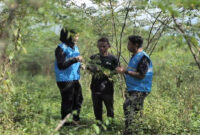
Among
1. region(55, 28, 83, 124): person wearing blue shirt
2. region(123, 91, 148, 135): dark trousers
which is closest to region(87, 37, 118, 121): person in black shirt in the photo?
region(55, 28, 83, 124): person wearing blue shirt

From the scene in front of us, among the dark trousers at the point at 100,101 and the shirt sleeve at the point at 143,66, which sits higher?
the shirt sleeve at the point at 143,66

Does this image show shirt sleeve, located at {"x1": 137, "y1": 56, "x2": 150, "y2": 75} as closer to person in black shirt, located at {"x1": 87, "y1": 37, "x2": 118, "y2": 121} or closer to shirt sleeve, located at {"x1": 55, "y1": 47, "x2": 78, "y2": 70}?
person in black shirt, located at {"x1": 87, "y1": 37, "x2": 118, "y2": 121}

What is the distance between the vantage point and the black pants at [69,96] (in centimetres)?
592

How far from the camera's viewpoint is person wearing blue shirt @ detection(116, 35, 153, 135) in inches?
187

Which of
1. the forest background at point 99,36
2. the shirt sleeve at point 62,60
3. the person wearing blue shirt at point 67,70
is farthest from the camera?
the person wearing blue shirt at point 67,70

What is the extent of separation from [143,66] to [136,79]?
24 cm

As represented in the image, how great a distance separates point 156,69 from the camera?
16.6 metres

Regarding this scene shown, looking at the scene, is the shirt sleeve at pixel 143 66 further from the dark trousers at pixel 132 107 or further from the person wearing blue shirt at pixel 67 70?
the person wearing blue shirt at pixel 67 70

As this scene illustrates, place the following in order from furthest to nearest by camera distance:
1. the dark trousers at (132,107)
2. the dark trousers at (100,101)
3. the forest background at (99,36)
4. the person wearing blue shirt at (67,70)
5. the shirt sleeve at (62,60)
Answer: the dark trousers at (100,101) → the person wearing blue shirt at (67,70) → the shirt sleeve at (62,60) → the dark trousers at (132,107) → the forest background at (99,36)

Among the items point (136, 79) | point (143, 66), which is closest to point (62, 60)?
point (136, 79)

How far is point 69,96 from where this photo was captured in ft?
19.7

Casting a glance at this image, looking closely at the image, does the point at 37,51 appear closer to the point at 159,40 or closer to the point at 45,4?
the point at 159,40

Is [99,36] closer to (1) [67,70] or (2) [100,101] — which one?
(1) [67,70]

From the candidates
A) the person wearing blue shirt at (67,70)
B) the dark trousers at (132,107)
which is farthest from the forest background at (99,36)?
the person wearing blue shirt at (67,70)
